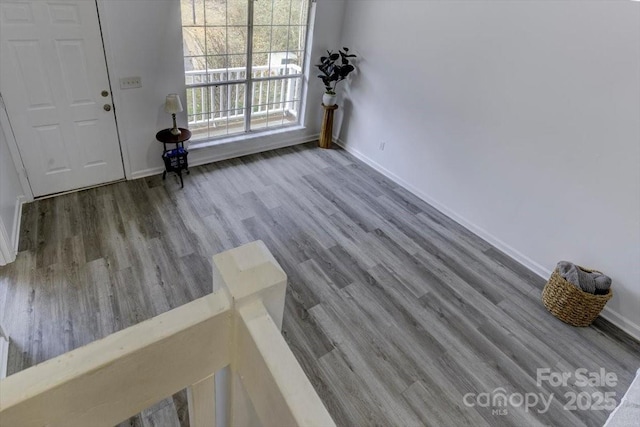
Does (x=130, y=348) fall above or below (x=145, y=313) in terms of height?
above

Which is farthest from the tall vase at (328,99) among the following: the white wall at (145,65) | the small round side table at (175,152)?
the small round side table at (175,152)

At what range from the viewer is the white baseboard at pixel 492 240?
2.76 m

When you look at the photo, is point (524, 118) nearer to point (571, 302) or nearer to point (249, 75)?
point (571, 302)

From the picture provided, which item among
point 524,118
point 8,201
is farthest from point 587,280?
point 8,201

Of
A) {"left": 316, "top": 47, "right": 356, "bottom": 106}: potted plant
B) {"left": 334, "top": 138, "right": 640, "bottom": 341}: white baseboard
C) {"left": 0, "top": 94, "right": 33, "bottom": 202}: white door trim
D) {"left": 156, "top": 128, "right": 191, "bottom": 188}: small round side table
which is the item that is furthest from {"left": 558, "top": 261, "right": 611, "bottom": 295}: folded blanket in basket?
{"left": 0, "top": 94, "right": 33, "bottom": 202}: white door trim

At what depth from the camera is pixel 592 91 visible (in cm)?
261

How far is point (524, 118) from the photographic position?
3039mm

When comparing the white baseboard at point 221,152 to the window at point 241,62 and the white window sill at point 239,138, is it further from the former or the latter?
the window at point 241,62

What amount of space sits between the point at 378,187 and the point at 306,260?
5.21 feet

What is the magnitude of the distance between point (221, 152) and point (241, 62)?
106 cm

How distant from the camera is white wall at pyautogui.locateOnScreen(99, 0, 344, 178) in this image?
318 centimetres

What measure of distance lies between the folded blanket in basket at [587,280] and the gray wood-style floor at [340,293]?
12.3 inches

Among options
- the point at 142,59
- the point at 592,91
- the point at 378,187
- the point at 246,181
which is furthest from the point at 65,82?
the point at 592,91

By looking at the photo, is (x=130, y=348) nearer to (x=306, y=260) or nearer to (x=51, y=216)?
(x=306, y=260)
